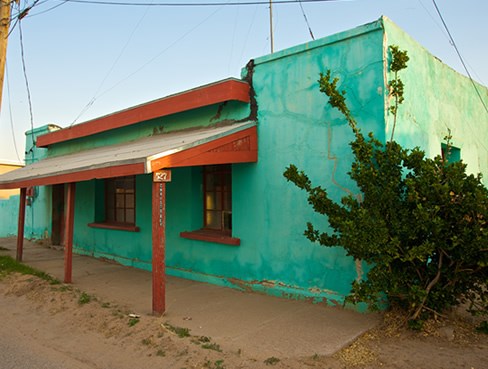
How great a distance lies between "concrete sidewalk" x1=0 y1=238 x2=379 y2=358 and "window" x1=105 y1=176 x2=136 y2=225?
7.53 ft

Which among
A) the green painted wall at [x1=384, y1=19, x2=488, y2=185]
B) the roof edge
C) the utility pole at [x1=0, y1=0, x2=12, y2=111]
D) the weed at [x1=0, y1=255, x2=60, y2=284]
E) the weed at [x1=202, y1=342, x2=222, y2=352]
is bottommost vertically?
the weed at [x1=202, y1=342, x2=222, y2=352]

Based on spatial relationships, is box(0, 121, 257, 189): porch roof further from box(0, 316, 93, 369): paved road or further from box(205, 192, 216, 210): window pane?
box(0, 316, 93, 369): paved road

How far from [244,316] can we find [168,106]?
431 cm

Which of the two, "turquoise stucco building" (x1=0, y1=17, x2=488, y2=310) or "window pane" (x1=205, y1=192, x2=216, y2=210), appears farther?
"window pane" (x1=205, y1=192, x2=216, y2=210)

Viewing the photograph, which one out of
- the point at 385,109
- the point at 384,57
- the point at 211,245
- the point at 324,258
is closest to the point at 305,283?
the point at 324,258

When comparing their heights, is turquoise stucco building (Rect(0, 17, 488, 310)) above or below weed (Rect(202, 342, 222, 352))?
above

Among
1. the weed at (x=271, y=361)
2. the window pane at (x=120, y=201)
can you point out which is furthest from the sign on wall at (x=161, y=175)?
the window pane at (x=120, y=201)

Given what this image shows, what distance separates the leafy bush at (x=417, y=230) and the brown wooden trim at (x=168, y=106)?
85.8 inches

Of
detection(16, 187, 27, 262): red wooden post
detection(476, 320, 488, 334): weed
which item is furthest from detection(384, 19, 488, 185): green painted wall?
detection(16, 187, 27, 262): red wooden post

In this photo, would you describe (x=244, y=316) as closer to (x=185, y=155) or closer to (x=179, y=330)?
(x=179, y=330)

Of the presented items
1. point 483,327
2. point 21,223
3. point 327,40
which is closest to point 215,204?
point 327,40

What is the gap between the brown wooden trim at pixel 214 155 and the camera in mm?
5105

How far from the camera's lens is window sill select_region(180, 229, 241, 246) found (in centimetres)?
658

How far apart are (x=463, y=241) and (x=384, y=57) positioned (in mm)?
2517
